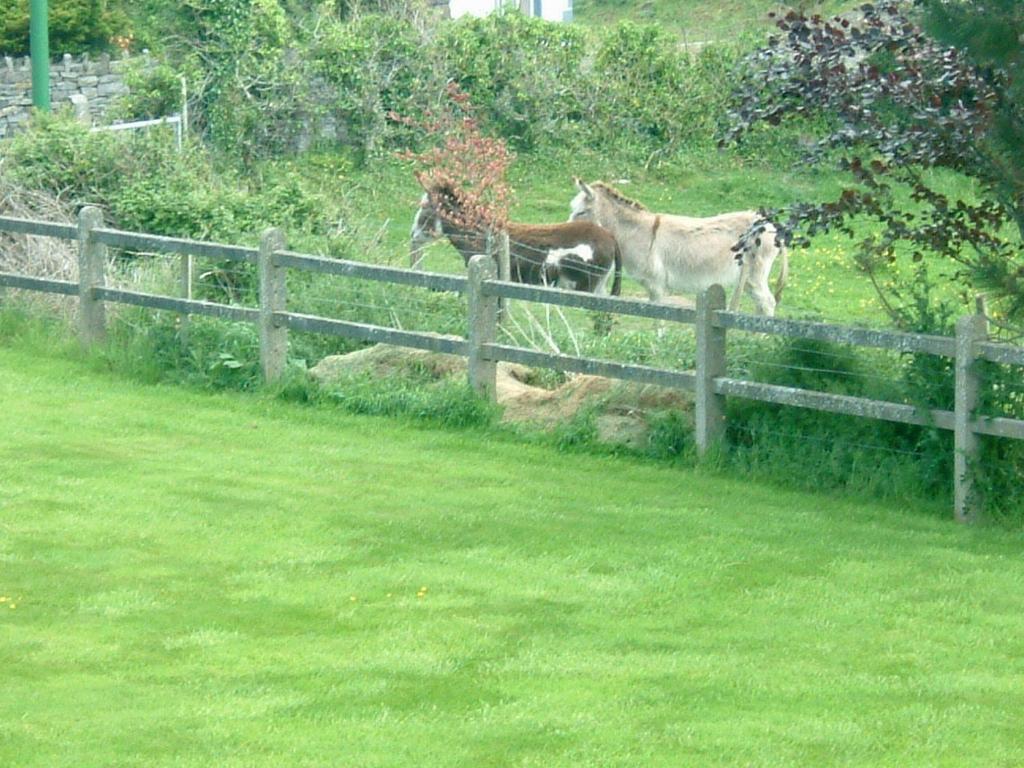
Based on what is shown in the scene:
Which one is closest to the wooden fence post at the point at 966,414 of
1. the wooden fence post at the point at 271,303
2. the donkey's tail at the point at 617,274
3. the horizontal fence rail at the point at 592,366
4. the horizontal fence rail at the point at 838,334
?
the horizontal fence rail at the point at 838,334

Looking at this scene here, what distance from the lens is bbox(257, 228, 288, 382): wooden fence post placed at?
15.6 m

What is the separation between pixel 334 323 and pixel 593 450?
9.39ft

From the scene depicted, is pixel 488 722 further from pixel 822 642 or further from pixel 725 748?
pixel 822 642

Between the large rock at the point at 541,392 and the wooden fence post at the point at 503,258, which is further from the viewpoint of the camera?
the wooden fence post at the point at 503,258

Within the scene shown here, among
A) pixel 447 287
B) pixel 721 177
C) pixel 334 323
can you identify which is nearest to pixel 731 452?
pixel 447 287

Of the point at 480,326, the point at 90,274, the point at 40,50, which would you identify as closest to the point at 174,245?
the point at 90,274

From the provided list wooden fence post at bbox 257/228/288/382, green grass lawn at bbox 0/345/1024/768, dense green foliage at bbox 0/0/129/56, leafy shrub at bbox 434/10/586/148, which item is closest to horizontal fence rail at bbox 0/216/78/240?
wooden fence post at bbox 257/228/288/382

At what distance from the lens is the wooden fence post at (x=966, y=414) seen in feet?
37.8

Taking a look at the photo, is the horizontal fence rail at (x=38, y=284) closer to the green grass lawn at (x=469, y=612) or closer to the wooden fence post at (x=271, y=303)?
the wooden fence post at (x=271, y=303)

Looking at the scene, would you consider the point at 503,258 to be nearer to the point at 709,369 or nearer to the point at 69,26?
the point at 709,369

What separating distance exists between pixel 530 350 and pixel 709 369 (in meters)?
1.74

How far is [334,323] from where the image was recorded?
15.4 metres

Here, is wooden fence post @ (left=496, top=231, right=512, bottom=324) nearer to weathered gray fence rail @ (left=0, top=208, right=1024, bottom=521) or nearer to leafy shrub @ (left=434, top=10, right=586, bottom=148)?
weathered gray fence rail @ (left=0, top=208, right=1024, bottom=521)

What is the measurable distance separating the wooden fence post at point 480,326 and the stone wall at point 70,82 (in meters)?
20.5
